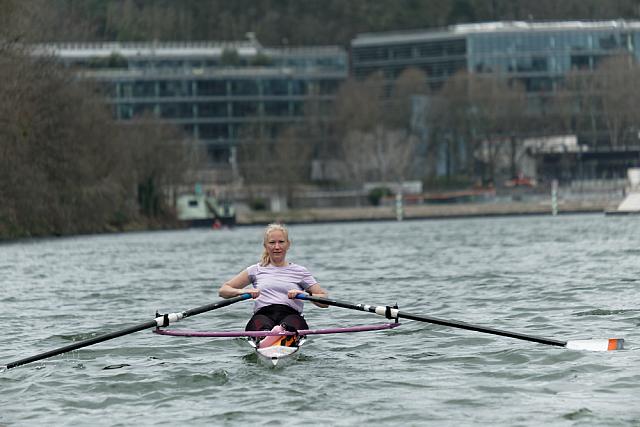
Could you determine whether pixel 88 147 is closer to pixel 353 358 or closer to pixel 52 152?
pixel 52 152

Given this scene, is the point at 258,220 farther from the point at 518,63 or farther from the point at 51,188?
the point at 518,63

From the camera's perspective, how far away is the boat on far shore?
11019 centimetres

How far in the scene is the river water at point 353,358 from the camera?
663 inches

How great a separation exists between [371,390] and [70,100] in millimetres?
63034

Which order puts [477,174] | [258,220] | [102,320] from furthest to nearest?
[477,174] → [258,220] → [102,320]

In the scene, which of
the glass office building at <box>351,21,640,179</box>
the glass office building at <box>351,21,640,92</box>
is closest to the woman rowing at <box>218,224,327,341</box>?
the glass office building at <box>351,21,640,179</box>

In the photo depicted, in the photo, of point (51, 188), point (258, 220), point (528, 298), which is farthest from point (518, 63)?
point (528, 298)

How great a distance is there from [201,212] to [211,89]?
263 feet

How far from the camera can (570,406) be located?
655 inches

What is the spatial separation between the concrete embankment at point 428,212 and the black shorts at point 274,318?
102m

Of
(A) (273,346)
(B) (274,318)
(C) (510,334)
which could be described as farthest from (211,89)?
(C) (510,334)

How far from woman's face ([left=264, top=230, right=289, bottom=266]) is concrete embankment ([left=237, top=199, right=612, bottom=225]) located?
101 m

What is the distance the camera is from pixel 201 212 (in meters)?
112

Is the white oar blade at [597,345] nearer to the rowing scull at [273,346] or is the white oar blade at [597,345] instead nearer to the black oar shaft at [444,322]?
the black oar shaft at [444,322]
